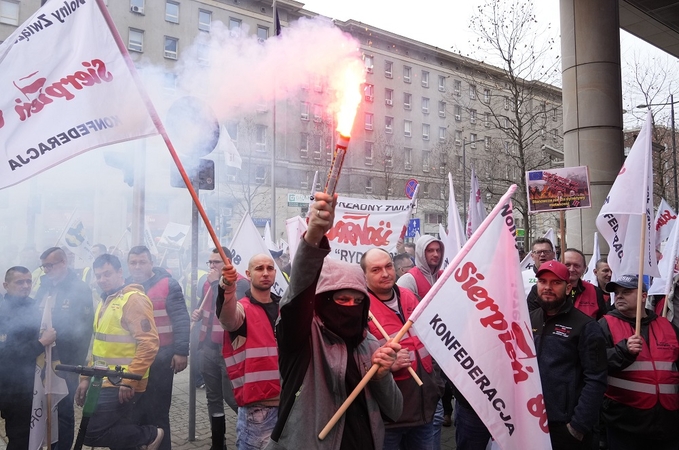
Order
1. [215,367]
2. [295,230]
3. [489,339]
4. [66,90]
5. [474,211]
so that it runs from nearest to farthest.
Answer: [489,339] → [66,90] → [215,367] → [295,230] → [474,211]

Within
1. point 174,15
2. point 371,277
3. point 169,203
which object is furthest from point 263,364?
point 169,203

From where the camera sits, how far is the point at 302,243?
2.33 meters

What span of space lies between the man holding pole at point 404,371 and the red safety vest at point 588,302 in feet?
6.91

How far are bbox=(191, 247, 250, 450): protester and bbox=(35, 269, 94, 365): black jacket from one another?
50.4 inches

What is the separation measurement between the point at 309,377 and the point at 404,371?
150cm

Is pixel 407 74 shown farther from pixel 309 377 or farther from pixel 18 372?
pixel 309 377

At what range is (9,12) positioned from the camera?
13961 mm

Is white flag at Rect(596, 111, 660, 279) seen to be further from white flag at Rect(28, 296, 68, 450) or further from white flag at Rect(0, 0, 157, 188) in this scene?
white flag at Rect(28, 296, 68, 450)

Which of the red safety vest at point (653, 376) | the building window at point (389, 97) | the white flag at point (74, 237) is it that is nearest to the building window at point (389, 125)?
the building window at point (389, 97)

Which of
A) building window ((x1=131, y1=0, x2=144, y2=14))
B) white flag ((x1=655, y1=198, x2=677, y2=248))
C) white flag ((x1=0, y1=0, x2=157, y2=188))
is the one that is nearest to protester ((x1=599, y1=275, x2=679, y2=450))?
white flag ((x1=0, y1=0, x2=157, y2=188))

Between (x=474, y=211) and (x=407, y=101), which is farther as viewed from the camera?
(x=407, y=101)

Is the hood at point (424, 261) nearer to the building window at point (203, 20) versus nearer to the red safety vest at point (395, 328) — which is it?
the red safety vest at point (395, 328)

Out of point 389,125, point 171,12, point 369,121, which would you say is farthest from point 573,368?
point 389,125

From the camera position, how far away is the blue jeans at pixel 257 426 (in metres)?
4.07
